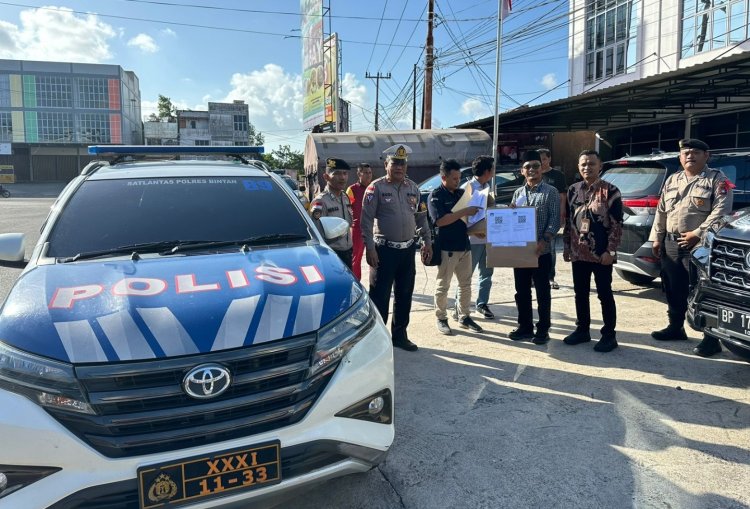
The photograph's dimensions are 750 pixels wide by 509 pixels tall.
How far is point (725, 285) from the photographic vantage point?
3635 millimetres

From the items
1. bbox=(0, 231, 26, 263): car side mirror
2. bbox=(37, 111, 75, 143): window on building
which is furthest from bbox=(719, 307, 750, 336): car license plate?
bbox=(37, 111, 75, 143): window on building

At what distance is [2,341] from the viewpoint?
204cm

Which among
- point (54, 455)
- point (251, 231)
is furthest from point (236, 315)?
point (251, 231)

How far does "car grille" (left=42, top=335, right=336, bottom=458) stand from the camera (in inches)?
75.5

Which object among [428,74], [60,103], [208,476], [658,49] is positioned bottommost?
[208,476]

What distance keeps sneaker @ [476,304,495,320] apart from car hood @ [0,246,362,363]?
3508 mm

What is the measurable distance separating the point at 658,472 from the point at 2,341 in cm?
308

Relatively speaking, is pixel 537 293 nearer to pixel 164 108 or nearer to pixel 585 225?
pixel 585 225

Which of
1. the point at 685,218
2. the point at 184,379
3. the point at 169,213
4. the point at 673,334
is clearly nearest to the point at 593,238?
the point at 685,218

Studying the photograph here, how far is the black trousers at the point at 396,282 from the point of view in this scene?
4836mm

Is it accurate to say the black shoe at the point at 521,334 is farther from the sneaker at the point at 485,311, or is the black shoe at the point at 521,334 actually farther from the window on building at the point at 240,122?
the window on building at the point at 240,122

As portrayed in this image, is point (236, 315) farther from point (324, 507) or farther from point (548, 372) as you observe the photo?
point (548, 372)

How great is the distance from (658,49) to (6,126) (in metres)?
73.2

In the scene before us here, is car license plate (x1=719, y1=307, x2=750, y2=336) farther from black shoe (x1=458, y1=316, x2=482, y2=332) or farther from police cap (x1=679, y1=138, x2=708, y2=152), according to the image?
black shoe (x1=458, y1=316, x2=482, y2=332)
